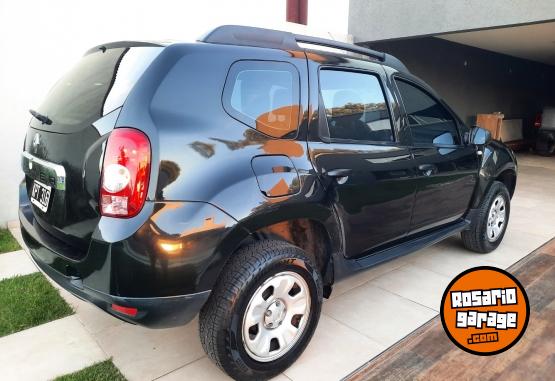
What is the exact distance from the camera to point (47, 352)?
2.38 m

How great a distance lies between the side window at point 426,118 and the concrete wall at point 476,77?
4.88m

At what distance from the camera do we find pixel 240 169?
188cm

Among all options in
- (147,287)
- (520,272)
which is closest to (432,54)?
(520,272)

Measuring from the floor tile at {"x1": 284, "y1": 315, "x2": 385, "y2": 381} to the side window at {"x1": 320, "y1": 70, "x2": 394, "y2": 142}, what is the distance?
1234mm

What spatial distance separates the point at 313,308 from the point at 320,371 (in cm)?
34

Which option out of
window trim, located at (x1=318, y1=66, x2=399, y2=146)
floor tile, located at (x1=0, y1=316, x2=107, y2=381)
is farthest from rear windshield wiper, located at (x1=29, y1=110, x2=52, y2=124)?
window trim, located at (x1=318, y1=66, x2=399, y2=146)

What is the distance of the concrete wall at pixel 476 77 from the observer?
919 cm

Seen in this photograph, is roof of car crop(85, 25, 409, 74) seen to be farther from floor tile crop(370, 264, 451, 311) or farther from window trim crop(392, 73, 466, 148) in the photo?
floor tile crop(370, 264, 451, 311)

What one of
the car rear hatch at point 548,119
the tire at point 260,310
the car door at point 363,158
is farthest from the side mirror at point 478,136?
the car rear hatch at point 548,119

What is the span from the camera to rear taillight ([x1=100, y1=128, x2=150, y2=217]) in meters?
1.68

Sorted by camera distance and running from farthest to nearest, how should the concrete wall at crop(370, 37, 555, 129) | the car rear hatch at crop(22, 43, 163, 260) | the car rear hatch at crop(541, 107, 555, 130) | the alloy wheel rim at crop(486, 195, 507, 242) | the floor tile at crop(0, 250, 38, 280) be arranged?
the car rear hatch at crop(541, 107, 555, 130) < the concrete wall at crop(370, 37, 555, 129) < the alloy wheel rim at crop(486, 195, 507, 242) < the floor tile at crop(0, 250, 38, 280) < the car rear hatch at crop(22, 43, 163, 260)

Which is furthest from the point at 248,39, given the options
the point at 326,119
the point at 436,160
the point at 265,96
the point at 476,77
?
the point at 476,77

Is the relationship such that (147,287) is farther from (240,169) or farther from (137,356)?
(137,356)

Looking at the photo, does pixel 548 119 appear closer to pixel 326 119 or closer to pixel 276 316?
pixel 326 119
